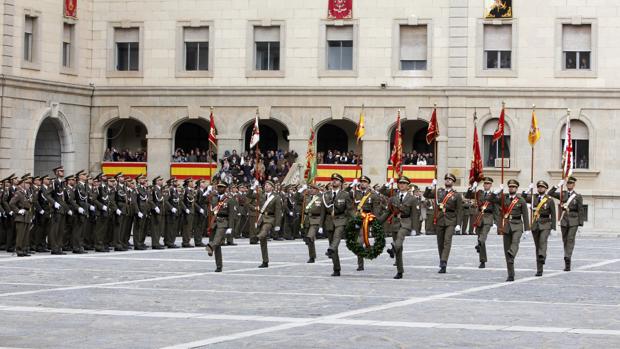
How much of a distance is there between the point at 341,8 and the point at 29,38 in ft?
37.7

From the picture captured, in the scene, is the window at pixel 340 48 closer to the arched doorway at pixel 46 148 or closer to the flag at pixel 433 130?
the flag at pixel 433 130

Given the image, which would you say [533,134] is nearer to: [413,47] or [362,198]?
[413,47]

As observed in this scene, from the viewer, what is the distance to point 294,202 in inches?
1727

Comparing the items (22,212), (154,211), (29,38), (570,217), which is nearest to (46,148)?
(29,38)

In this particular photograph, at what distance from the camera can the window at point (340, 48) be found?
169ft

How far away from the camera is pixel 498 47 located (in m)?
50.8

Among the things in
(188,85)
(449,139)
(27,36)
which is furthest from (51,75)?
(449,139)

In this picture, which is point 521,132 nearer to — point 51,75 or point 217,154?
point 217,154

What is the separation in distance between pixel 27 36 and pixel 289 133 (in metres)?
10.4

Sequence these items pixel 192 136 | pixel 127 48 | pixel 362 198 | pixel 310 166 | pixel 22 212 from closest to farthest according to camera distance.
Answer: pixel 362 198 → pixel 22 212 → pixel 310 166 → pixel 127 48 → pixel 192 136

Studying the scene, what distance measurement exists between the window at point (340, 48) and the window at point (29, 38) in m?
11.0

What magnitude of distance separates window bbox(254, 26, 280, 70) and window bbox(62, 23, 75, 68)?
6.86 metres

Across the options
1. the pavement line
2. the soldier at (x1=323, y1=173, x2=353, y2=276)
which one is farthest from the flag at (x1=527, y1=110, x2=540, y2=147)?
the pavement line

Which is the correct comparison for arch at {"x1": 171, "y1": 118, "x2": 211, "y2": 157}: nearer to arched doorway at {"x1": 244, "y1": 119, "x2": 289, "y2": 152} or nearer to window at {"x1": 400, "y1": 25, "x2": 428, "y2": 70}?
arched doorway at {"x1": 244, "y1": 119, "x2": 289, "y2": 152}
